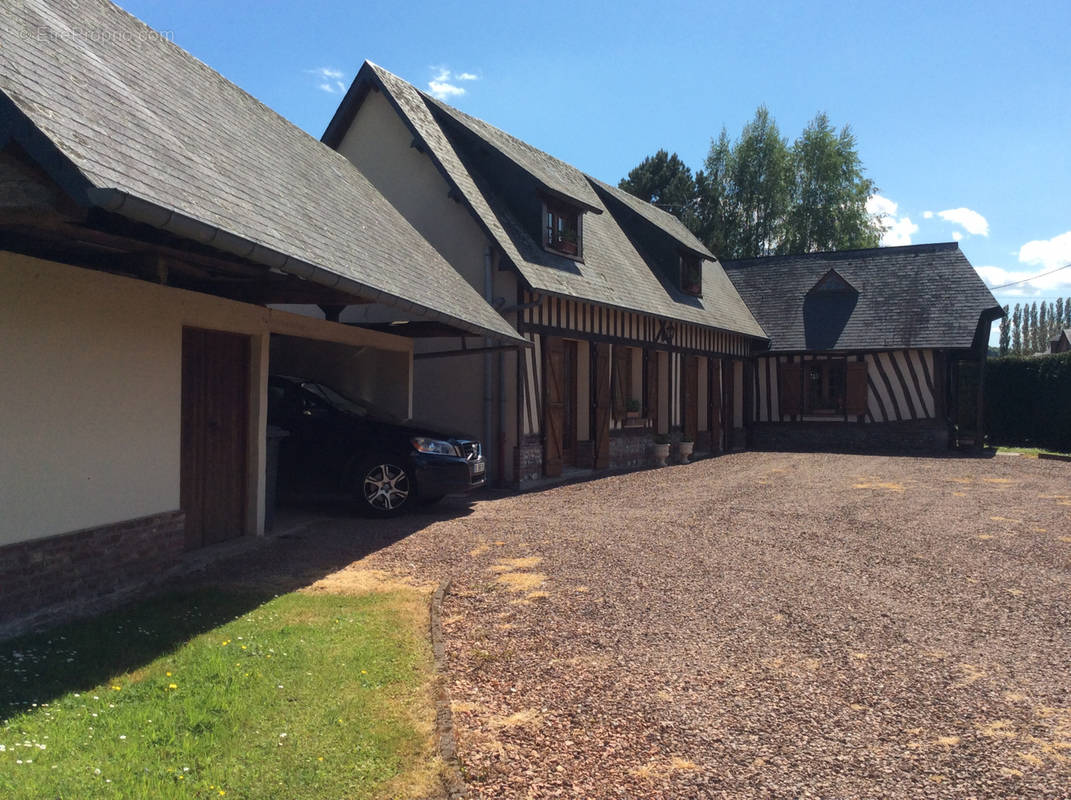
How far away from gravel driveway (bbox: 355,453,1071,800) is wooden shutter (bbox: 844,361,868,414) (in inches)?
510

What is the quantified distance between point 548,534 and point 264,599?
11.4ft

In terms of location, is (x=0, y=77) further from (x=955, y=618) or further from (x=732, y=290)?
(x=732, y=290)

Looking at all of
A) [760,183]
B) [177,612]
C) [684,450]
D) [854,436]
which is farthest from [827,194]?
[177,612]

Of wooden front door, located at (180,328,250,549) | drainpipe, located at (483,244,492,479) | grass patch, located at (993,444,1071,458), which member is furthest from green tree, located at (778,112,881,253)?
wooden front door, located at (180,328,250,549)

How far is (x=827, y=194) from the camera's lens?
1538 inches

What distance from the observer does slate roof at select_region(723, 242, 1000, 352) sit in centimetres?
2206

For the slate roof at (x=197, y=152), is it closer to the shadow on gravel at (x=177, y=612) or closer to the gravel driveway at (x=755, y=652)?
the shadow on gravel at (x=177, y=612)

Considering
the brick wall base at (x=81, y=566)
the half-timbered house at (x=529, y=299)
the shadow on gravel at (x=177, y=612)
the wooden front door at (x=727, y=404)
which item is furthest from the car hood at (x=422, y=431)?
the wooden front door at (x=727, y=404)

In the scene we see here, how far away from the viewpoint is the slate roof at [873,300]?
22.1m

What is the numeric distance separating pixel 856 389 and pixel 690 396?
5.95 m

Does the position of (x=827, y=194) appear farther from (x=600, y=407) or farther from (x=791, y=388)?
(x=600, y=407)

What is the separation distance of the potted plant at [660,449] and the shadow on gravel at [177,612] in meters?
9.06

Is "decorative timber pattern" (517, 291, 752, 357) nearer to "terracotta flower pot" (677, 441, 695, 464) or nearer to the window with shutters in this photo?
"terracotta flower pot" (677, 441, 695, 464)

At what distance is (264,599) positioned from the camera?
5730mm
